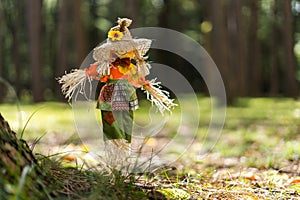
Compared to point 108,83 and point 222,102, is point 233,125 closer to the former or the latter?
point 222,102

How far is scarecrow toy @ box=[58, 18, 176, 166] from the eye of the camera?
368cm

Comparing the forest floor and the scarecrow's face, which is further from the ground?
the scarecrow's face

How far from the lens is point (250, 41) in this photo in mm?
31844

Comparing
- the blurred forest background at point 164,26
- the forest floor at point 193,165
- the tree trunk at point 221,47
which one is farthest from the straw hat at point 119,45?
the blurred forest background at point 164,26

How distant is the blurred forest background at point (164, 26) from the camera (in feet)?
68.8

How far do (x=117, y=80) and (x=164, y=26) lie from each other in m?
31.1

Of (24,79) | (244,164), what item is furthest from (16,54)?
(244,164)

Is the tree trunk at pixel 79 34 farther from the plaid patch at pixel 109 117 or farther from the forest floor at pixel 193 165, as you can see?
the plaid patch at pixel 109 117

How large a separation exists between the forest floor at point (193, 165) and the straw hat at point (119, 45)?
584mm

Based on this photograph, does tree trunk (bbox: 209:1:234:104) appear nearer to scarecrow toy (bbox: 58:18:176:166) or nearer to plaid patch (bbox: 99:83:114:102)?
scarecrow toy (bbox: 58:18:176:166)

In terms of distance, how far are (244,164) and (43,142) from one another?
333 cm

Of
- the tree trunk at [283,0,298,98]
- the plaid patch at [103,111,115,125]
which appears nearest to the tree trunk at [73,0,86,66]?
the tree trunk at [283,0,298,98]

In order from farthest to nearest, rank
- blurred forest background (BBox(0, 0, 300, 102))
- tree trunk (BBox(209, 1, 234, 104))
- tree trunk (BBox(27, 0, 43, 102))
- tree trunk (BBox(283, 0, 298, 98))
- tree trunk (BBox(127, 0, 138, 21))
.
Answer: tree trunk (BBox(283, 0, 298, 98)) → tree trunk (BBox(27, 0, 43, 102)) → blurred forest background (BBox(0, 0, 300, 102)) → tree trunk (BBox(127, 0, 138, 21)) → tree trunk (BBox(209, 1, 234, 104))

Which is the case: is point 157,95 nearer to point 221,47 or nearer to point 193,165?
point 193,165
